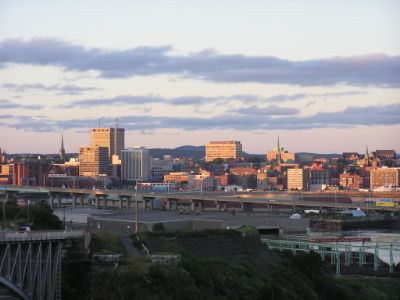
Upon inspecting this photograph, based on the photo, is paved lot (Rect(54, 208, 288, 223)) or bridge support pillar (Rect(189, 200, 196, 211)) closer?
paved lot (Rect(54, 208, 288, 223))

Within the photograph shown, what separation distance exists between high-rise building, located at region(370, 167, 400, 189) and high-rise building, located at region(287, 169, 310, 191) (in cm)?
1149

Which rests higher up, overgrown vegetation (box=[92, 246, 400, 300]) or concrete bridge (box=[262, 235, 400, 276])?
overgrown vegetation (box=[92, 246, 400, 300])

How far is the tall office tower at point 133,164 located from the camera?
182875 mm

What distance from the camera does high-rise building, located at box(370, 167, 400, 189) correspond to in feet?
495

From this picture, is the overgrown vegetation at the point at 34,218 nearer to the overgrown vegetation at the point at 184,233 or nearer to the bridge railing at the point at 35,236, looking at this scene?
the overgrown vegetation at the point at 184,233

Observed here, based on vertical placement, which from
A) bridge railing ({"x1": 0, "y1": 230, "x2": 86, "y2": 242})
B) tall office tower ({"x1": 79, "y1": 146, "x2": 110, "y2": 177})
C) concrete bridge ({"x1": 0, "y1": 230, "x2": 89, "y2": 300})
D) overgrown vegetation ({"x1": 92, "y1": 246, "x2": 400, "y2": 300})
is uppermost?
tall office tower ({"x1": 79, "y1": 146, "x2": 110, "y2": 177})

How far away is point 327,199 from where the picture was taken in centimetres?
11119

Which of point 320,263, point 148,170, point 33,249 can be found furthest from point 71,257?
point 148,170

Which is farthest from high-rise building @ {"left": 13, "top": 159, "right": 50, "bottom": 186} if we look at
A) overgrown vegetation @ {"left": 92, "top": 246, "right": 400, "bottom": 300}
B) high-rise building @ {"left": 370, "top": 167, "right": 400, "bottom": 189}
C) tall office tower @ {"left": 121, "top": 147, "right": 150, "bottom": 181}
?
overgrown vegetation @ {"left": 92, "top": 246, "right": 400, "bottom": 300}

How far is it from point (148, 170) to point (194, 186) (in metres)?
30.9

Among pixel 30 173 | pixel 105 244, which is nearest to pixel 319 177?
pixel 30 173

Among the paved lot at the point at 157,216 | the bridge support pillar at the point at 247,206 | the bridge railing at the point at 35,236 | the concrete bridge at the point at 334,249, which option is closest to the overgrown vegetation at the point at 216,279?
the bridge railing at the point at 35,236

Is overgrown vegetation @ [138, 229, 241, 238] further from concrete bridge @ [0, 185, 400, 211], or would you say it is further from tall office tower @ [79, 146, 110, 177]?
tall office tower @ [79, 146, 110, 177]

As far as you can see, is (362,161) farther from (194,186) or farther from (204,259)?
(204,259)
